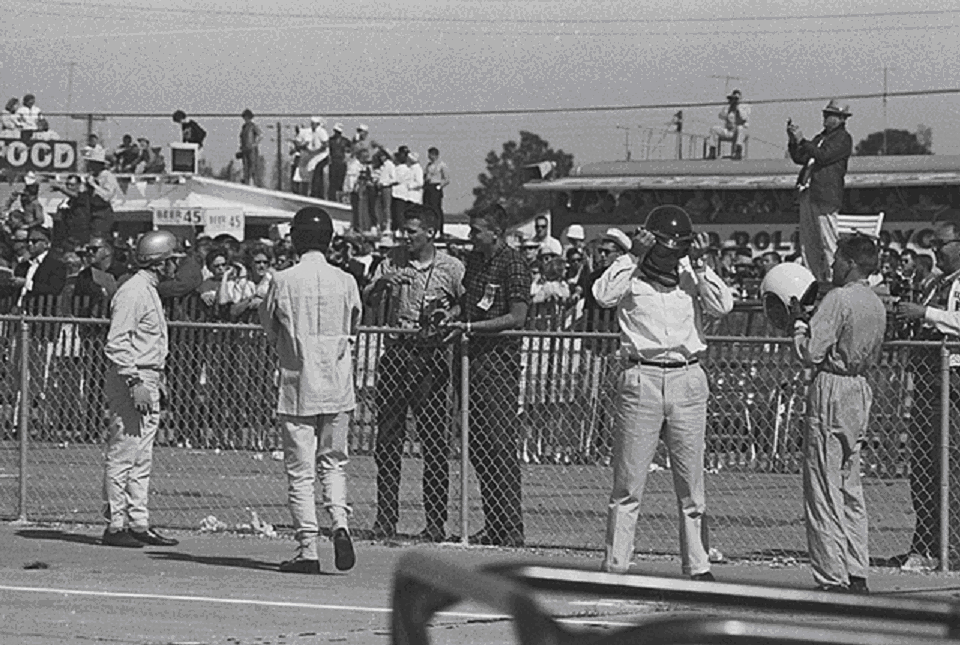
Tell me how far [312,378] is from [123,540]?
2.14 meters

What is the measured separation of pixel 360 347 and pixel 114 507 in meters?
3.36

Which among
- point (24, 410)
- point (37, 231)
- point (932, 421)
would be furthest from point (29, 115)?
point (932, 421)

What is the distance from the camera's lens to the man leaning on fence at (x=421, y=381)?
13.0m

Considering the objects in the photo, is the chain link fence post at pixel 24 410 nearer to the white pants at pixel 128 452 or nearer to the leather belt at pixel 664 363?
the white pants at pixel 128 452

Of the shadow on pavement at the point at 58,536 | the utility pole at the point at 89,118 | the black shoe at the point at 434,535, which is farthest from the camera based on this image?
the utility pole at the point at 89,118

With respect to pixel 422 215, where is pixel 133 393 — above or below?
below

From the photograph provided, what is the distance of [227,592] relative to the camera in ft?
Result: 34.5

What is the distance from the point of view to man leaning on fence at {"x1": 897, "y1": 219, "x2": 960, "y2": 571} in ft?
39.1

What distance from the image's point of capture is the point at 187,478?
52.6ft

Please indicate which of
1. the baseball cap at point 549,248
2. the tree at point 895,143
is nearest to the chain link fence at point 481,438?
the baseball cap at point 549,248

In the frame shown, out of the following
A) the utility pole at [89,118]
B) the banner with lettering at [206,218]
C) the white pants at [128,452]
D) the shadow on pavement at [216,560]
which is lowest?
the shadow on pavement at [216,560]

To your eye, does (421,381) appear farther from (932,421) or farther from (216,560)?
(932,421)

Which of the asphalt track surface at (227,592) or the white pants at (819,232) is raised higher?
the white pants at (819,232)

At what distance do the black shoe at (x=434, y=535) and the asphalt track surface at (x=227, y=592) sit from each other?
23cm
